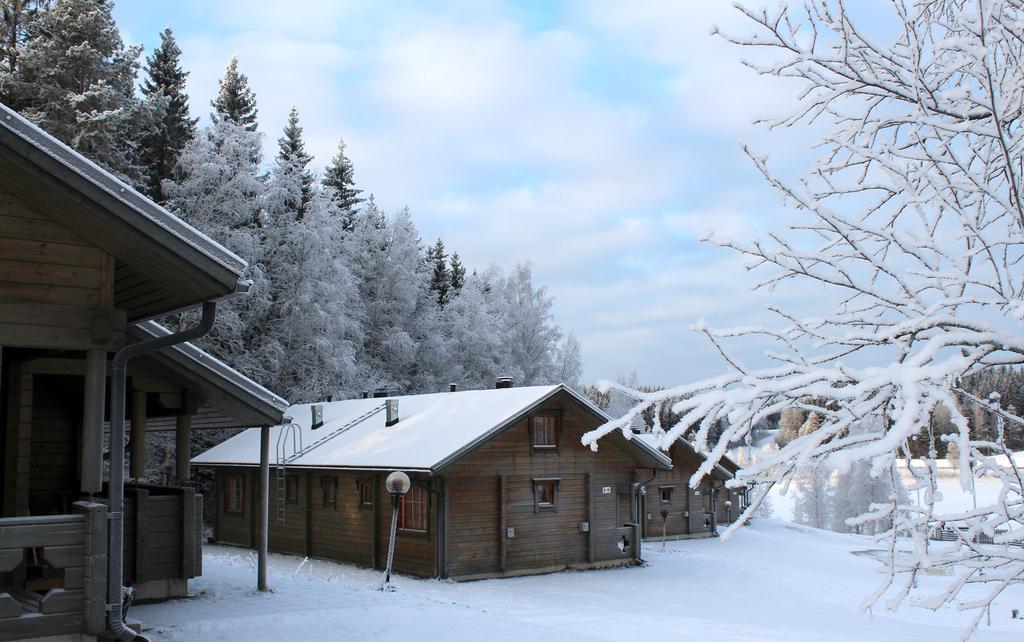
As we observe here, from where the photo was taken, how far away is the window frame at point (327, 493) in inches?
900

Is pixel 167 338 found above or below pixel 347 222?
below

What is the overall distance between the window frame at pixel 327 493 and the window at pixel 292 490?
54.9 inches

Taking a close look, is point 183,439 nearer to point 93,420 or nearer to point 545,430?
point 93,420

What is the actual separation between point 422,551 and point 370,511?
223 cm

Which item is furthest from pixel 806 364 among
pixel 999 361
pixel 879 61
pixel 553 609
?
pixel 553 609

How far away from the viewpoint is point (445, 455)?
1925 cm

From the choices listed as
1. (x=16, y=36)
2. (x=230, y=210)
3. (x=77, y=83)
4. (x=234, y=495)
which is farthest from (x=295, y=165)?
(x=234, y=495)

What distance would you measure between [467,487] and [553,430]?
10.1 feet

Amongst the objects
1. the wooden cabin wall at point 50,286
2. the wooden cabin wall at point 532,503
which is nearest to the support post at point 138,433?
the wooden cabin wall at point 50,286

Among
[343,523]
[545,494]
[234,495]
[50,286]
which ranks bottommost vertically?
[343,523]

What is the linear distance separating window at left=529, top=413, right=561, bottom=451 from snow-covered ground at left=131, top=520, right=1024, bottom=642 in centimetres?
322

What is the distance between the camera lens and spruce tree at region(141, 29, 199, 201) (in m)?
34.9

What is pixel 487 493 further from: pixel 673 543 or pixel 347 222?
pixel 347 222

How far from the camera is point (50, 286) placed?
748 centimetres
